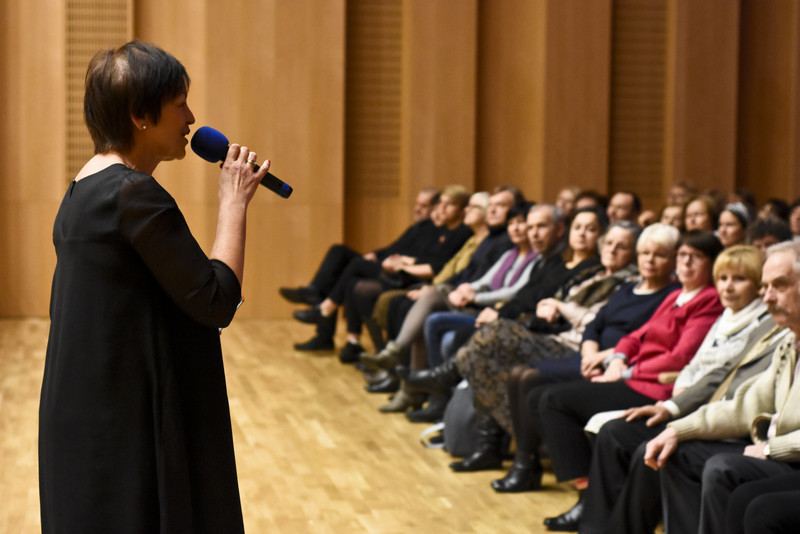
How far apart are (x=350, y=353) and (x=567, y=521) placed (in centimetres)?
360

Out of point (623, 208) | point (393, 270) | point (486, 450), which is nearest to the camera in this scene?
point (486, 450)

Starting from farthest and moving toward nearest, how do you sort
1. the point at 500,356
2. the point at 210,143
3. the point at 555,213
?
the point at 555,213 < the point at 500,356 < the point at 210,143

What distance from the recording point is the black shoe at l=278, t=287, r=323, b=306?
7812 millimetres

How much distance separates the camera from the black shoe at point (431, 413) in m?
5.61

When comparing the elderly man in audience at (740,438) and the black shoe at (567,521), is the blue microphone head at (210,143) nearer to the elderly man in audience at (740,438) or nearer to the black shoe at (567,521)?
the elderly man in audience at (740,438)

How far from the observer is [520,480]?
14.2 ft

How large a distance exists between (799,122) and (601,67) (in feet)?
6.48

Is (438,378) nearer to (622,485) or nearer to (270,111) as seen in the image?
(622,485)

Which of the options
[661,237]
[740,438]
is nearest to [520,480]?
[661,237]

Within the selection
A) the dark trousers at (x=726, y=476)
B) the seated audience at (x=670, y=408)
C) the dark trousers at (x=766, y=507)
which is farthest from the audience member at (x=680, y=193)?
the dark trousers at (x=766, y=507)

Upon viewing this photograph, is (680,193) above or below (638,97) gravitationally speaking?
below

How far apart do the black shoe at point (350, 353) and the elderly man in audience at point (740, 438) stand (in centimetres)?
413

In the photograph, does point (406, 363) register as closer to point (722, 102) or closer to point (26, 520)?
point (26, 520)

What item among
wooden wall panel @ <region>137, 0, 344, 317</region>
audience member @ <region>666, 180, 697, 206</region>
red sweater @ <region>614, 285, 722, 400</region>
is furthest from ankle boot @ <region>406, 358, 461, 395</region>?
wooden wall panel @ <region>137, 0, 344, 317</region>
